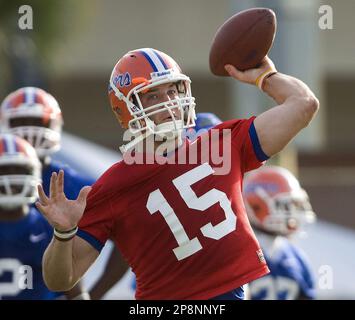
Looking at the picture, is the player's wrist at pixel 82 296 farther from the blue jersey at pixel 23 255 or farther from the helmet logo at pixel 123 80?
the helmet logo at pixel 123 80

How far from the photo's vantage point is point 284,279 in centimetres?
660

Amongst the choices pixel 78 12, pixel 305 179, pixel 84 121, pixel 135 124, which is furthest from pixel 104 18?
pixel 135 124

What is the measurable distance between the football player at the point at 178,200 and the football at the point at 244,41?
8 centimetres

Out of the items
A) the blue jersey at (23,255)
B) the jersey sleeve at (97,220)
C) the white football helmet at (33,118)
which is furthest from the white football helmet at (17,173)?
the jersey sleeve at (97,220)

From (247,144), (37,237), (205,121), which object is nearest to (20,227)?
(37,237)

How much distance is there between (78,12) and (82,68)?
1.05m

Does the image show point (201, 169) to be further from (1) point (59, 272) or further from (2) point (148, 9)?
(2) point (148, 9)

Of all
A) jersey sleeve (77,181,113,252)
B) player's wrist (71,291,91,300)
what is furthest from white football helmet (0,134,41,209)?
jersey sleeve (77,181,113,252)

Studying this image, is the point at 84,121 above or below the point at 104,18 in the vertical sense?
below

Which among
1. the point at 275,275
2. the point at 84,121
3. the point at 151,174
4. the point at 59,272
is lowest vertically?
the point at 84,121

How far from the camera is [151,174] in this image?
13.3 feet

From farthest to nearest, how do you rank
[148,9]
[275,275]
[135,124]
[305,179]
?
[148,9]
[305,179]
[275,275]
[135,124]

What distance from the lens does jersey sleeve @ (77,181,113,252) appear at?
4.04 metres

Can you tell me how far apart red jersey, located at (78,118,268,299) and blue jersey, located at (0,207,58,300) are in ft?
4.79
